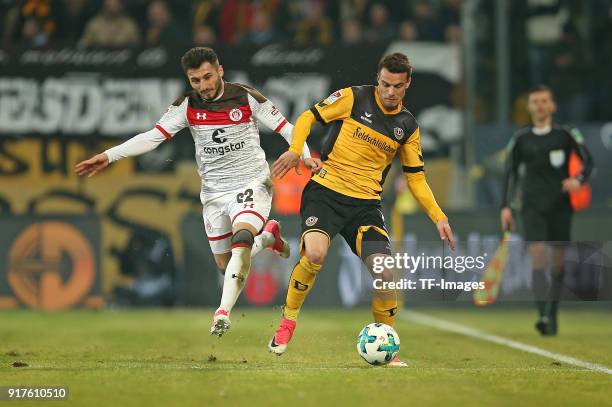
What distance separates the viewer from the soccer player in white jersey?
30.2 ft

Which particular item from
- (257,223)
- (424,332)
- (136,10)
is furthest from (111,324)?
(136,10)

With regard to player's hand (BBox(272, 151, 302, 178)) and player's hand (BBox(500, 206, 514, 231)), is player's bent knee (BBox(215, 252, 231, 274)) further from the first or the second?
player's hand (BBox(500, 206, 514, 231))

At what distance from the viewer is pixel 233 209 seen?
970 cm

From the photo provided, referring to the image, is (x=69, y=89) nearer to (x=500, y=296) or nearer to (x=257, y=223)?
(x=500, y=296)

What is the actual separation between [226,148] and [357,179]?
1269 mm

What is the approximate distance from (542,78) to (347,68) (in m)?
3.29

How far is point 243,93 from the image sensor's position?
965 cm

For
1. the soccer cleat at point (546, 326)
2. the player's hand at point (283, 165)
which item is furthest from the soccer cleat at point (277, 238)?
the soccer cleat at point (546, 326)

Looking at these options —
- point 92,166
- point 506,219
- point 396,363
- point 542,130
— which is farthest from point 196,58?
point 542,130

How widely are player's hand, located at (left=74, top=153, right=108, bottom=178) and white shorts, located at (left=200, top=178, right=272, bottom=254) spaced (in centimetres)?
119

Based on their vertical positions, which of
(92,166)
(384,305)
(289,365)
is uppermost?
(92,166)

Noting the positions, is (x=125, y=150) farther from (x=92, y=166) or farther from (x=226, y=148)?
(x=226, y=148)

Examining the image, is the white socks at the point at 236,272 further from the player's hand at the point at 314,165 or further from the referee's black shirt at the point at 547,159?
the referee's black shirt at the point at 547,159

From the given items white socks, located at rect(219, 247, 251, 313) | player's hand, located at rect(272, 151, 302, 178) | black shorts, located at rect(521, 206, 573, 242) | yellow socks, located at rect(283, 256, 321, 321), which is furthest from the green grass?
player's hand, located at rect(272, 151, 302, 178)
